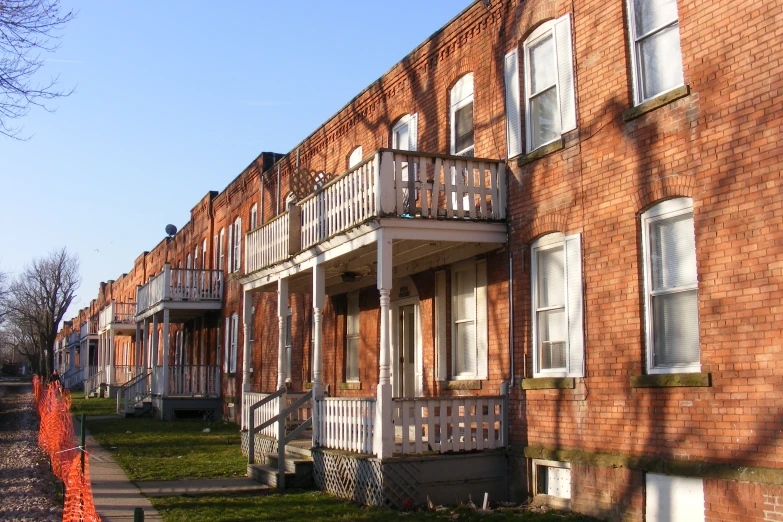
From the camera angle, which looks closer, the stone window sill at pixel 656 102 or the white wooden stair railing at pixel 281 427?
the stone window sill at pixel 656 102

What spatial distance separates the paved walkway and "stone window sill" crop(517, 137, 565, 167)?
255 inches

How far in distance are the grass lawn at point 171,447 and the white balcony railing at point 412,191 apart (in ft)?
16.2

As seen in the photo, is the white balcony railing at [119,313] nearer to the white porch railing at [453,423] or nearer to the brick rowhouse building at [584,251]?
the brick rowhouse building at [584,251]

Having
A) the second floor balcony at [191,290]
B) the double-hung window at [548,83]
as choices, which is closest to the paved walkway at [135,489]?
the double-hung window at [548,83]

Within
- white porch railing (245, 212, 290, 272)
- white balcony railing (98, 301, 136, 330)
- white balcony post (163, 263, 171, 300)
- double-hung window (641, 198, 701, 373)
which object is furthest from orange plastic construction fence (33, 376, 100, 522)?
white balcony railing (98, 301, 136, 330)

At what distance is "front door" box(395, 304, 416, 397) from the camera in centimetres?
1558

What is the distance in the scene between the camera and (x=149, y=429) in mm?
24156

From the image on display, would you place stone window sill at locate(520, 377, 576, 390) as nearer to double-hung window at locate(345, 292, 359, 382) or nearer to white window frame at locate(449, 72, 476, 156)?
white window frame at locate(449, 72, 476, 156)

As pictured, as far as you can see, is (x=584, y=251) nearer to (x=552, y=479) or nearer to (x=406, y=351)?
(x=552, y=479)

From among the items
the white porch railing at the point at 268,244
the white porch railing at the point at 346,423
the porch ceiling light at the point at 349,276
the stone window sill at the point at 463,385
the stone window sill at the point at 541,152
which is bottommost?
the white porch railing at the point at 346,423

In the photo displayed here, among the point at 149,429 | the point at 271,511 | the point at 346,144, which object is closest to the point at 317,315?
the point at 271,511

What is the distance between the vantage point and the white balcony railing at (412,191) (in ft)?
37.8

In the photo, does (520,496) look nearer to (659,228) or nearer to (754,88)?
(659,228)

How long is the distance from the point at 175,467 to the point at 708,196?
1099 cm
